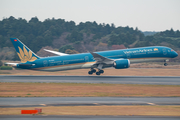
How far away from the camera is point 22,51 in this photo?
1866 inches

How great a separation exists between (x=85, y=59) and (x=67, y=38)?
9350 cm

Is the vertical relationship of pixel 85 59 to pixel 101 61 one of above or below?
above

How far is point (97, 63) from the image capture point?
4947 centimetres

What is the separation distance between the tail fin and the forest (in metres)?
53.8

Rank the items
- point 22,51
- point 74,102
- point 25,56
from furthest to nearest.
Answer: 1. point 25,56
2. point 22,51
3. point 74,102

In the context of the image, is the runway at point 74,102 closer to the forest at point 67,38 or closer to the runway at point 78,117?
the runway at point 78,117

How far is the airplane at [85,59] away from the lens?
4759cm

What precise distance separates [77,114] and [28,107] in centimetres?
504

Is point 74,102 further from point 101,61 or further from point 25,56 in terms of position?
point 25,56

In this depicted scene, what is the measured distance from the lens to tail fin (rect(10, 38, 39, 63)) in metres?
46.8

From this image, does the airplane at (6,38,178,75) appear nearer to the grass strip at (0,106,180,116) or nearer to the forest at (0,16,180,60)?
the grass strip at (0,106,180,116)

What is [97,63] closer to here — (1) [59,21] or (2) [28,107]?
(2) [28,107]

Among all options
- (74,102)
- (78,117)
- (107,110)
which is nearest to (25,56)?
(74,102)

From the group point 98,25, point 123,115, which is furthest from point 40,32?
point 123,115
